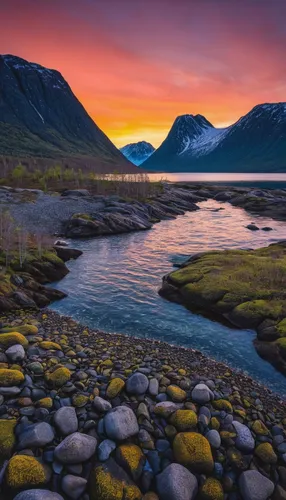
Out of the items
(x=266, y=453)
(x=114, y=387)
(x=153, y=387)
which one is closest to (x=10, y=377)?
(x=114, y=387)

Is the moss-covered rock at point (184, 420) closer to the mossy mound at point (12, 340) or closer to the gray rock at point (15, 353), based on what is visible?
the gray rock at point (15, 353)

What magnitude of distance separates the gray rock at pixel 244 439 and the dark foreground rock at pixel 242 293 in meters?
5.09

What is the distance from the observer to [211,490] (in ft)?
22.4

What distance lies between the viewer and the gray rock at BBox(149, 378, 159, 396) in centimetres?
937

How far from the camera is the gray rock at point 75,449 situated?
6.91m

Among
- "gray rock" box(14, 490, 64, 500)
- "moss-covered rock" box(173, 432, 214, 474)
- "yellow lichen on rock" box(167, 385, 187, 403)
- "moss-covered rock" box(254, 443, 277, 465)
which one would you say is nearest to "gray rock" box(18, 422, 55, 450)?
"gray rock" box(14, 490, 64, 500)

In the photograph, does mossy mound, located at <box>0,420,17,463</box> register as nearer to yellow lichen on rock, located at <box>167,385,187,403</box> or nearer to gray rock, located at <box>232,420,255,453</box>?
yellow lichen on rock, located at <box>167,385,187,403</box>

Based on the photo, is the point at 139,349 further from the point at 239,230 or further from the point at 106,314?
the point at 239,230

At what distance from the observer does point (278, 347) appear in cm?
1359

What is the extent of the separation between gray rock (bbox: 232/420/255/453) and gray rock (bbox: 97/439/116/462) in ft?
10.2

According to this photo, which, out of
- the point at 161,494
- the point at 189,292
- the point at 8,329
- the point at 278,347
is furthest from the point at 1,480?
the point at 189,292

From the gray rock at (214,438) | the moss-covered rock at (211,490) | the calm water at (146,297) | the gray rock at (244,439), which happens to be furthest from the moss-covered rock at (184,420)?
the calm water at (146,297)

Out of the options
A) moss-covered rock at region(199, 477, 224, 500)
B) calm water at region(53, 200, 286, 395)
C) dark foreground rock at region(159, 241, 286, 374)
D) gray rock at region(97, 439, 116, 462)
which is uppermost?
gray rock at region(97, 439, 116, 462)

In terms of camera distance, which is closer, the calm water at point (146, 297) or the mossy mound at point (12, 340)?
the mossy mound at point (12, 340)
